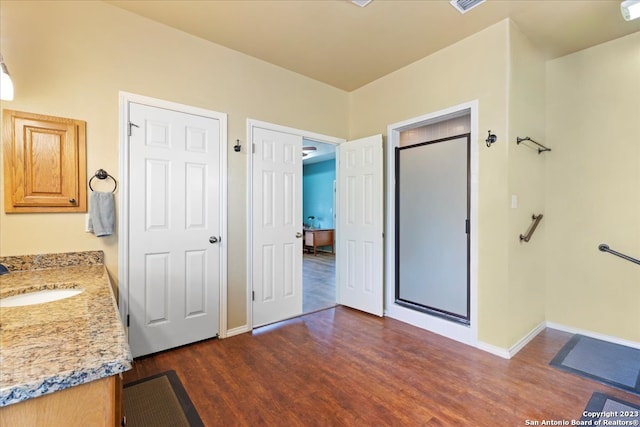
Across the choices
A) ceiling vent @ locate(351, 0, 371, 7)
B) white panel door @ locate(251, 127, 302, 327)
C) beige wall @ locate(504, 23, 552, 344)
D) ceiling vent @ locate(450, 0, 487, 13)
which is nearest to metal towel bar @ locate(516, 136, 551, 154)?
beige wall @ locate(504, 23, 552, 344)

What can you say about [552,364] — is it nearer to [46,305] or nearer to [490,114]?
[490,114]

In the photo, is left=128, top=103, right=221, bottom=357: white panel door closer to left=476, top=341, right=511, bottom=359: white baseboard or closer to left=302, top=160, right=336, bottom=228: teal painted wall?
left=476, top=341, right=511, bottom=359: white baseboard

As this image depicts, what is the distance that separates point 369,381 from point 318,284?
2.75 metres

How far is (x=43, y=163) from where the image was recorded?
201cm

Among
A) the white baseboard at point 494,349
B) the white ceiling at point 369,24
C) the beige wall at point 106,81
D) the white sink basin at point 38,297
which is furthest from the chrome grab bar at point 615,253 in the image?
the white sink basin at point 38,297

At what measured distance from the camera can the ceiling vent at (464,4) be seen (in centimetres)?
223

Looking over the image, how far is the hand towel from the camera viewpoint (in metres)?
2.17

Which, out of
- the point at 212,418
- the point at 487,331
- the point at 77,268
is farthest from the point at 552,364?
the point at 77,268

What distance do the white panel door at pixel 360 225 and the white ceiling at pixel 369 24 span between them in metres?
1.03

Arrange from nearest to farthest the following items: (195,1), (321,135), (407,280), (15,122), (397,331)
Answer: (15,122) → (195,1) → (397,331) → (407,280) → (321,135)

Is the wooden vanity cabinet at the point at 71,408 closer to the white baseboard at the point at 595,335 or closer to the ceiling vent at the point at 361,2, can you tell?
the ceiling vent at the point at 361,2

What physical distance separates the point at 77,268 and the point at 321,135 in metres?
2.70

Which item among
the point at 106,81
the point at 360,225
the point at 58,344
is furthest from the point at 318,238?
the point at 58,344

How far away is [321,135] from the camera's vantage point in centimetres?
365
